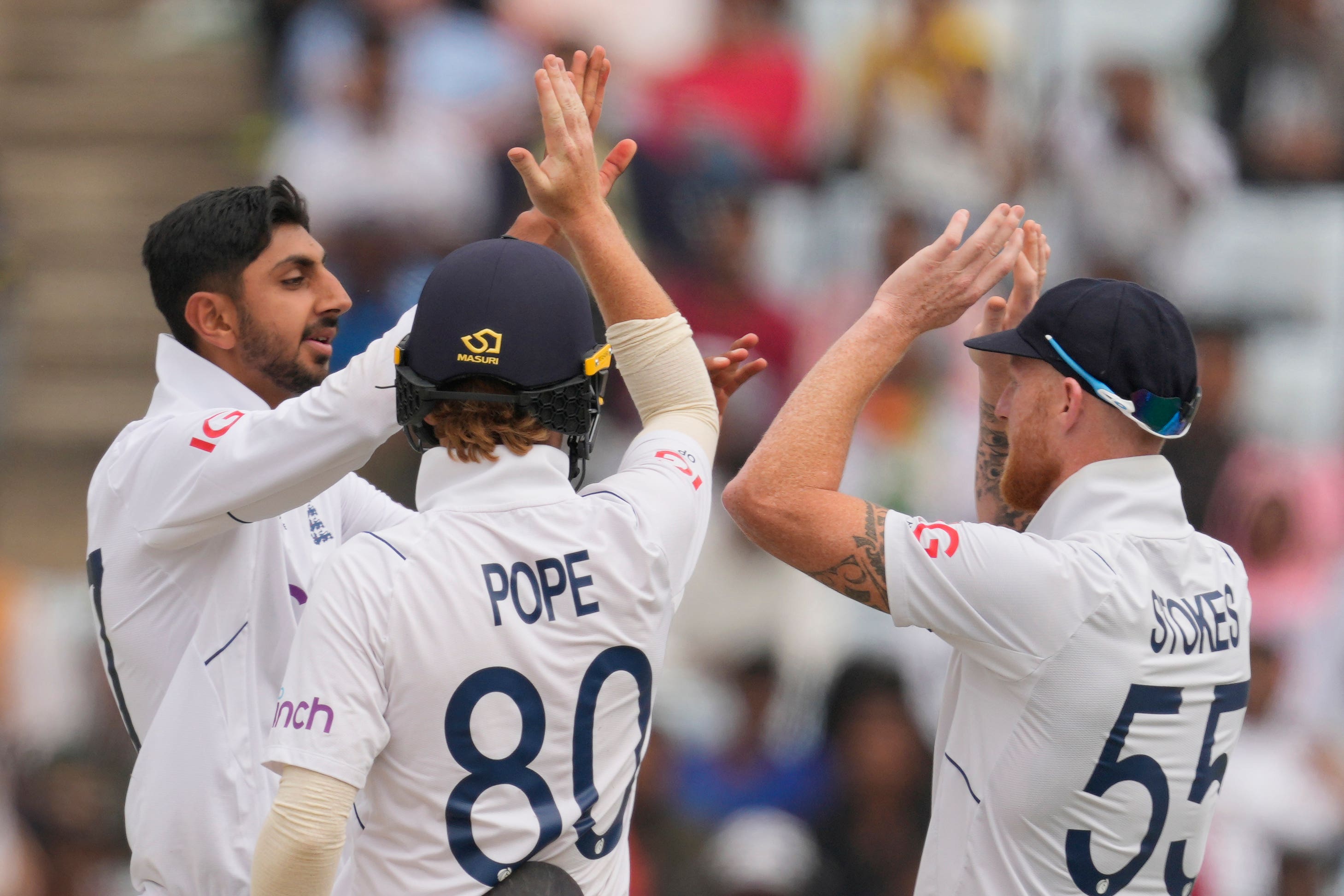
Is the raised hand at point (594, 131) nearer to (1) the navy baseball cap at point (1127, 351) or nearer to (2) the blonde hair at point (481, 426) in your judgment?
(2) the blonde hair at point (481, 426)

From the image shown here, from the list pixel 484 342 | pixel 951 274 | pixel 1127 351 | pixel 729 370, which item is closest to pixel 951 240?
pixel 951 274

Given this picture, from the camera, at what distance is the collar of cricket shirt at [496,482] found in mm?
2438

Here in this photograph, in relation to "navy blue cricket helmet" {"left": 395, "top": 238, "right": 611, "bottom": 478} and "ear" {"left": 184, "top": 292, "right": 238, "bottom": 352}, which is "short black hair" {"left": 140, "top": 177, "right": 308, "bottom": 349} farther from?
"navy blue cricket helmet" {"left": 395, "top": 238, "right": 611, "bottom": 478}

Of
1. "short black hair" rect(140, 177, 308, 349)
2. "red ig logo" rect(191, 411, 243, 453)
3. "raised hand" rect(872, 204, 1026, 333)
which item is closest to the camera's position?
"red ig logo" rect(191, 411, 243, 453)

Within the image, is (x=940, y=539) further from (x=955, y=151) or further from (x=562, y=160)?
(x=955, y=151)

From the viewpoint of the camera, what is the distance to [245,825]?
2.87m

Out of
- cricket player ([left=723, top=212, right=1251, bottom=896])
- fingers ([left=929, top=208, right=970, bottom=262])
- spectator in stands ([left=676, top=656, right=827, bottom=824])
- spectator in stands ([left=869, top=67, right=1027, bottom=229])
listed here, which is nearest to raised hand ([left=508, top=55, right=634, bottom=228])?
cricket player ([left=723, top=212, right=1251, bottom=896])

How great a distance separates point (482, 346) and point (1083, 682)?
49.1 inches

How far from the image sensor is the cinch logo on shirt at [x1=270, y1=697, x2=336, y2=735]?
226 centimetres

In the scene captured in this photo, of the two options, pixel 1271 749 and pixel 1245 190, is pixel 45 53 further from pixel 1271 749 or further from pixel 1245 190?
pixel 1271 749

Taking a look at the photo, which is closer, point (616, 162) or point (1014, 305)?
point (616, 162)

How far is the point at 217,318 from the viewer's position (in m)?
3.15

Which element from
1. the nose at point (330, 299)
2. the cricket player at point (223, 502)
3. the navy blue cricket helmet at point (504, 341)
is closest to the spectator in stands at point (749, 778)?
the cricket player at point (223, 502)

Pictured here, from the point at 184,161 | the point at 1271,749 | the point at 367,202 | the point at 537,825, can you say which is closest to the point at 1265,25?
the point at 1271,749
